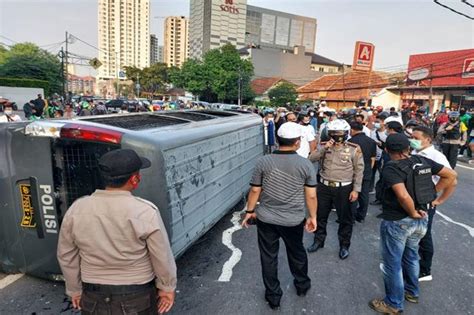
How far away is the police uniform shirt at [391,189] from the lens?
279 cm

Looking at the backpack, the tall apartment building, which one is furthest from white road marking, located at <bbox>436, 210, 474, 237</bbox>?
the tall apartment building

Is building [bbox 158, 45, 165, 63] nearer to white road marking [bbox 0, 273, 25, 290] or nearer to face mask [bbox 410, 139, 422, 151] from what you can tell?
white road marking [bbox 0, 273, 25, 290]

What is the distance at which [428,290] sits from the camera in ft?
11.4

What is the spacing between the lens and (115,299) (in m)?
1.84

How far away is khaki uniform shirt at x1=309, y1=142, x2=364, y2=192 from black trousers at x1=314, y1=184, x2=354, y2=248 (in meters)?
0.12

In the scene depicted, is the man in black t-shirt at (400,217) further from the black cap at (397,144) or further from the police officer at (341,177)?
the police officer at (341,177)

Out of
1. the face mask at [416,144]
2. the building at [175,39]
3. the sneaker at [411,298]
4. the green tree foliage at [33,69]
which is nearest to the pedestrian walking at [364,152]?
the face mask at [416,144]

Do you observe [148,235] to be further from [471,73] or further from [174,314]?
[471,73]

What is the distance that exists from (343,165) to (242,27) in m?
104

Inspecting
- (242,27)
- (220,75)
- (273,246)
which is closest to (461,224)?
(273,246)

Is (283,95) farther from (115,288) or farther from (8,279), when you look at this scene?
(115,288)

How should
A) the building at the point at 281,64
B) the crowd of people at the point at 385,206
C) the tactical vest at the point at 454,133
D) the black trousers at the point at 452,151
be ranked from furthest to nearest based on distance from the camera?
1. the building at the point at 281,64
2. the black trousers at the point at 452,151
3. the tactical vest at the point at 454,133
4. the crowd of people at the point at 385,206

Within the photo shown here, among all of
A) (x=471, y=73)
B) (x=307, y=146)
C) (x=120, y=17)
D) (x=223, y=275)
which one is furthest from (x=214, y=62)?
(x=120, y=17)

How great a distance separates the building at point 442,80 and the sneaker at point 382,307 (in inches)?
1109
